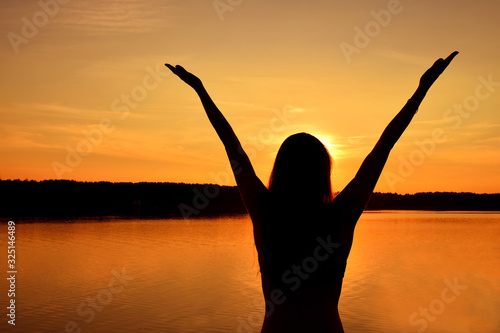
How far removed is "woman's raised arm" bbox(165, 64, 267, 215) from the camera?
240cm

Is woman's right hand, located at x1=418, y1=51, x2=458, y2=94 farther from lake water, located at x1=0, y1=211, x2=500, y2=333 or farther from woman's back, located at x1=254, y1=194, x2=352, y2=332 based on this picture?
lake water, located at x1=0, y1=211, x2=500, y2=333

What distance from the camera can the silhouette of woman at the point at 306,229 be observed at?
2236 mm

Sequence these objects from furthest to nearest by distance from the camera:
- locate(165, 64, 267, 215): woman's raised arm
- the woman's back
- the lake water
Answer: the lake water < locate(165, 64, 267, 215): woman's raised arm < the woman's back

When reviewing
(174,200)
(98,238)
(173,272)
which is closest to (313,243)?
(173,272)

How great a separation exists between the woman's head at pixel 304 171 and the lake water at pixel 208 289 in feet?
23.7

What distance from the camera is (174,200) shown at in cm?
11675

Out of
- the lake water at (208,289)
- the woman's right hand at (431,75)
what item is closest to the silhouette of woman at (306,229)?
the woman's right hand at (431,75)

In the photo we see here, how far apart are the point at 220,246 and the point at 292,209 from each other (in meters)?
33.5

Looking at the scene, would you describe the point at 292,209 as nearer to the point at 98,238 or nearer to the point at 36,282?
the point at 36,282

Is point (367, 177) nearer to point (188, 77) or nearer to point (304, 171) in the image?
point (304, 171)

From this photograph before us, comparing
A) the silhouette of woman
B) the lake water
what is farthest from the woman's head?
the lake water

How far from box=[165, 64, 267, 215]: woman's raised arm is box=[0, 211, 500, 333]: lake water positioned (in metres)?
6.99

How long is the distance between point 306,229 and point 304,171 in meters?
0.24

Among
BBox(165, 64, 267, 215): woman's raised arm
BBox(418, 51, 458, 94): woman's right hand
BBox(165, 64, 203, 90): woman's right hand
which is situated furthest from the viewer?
BBox(165, 64, 203, 90): woman's right hand
